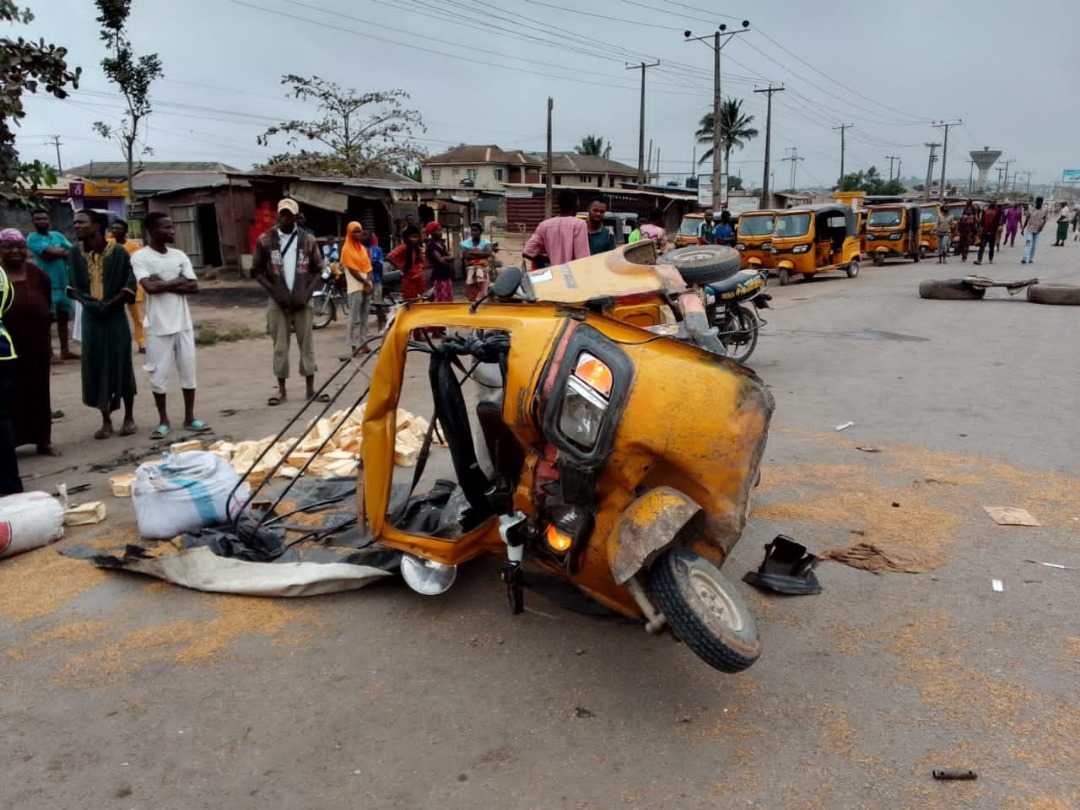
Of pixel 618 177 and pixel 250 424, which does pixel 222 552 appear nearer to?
pixel 250 424

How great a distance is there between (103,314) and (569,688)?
5.25 metres

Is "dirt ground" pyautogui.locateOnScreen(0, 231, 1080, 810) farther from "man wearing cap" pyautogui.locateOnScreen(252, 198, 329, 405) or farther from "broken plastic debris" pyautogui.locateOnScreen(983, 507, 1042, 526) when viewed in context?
"man wearing cap" pyautogui.locateOnScreen(252, 198, 329, 405)

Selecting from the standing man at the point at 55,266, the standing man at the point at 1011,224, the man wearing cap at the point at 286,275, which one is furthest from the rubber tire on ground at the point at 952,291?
the standing man at the point at 1011,224

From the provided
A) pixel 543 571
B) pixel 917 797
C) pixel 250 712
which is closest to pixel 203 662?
pixel 250 712

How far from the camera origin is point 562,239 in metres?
6.65

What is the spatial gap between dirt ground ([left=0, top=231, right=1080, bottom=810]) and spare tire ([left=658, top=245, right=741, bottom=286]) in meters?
1.45

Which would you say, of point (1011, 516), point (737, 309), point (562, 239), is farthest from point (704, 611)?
point (737, 309)

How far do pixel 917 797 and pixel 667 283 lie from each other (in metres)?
2.53

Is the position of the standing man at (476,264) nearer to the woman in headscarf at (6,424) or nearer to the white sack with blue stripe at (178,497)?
the woman in headscarf at (6,424)

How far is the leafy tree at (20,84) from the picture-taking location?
5.31m

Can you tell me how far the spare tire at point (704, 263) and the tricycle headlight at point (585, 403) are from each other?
1.78 m

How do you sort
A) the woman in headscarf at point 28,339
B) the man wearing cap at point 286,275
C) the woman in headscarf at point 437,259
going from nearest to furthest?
1. the woman in headscarf at point 28,339
2. the man wearing cap at point 286,275
3. the woman in headscarf at point 437,259

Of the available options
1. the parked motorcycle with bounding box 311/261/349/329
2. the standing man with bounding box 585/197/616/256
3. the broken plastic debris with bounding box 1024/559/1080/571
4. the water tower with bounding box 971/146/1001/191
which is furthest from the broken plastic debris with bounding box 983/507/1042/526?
the water tower with bounding box 971/146/1001/191

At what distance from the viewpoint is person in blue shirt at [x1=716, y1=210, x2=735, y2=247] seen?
20406 mm
